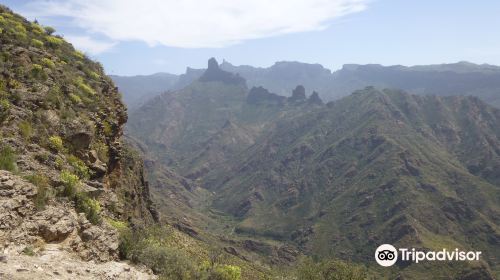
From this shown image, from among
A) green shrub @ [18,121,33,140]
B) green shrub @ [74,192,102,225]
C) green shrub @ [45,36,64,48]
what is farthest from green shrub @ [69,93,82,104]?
green shrub @ [74,192,102,225]

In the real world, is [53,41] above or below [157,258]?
above

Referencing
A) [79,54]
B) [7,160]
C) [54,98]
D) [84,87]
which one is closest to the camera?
[7,160]

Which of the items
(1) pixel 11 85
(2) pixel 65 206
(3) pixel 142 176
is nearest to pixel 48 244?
(2) pixel 65 206

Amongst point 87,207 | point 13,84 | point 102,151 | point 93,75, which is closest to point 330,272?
point 102,151

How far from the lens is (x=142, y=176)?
5966cm

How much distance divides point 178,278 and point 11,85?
18.7m

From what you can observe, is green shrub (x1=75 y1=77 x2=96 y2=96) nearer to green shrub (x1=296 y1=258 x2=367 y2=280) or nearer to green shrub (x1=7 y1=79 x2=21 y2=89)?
green shrub (x1=7 y1=79 x2=21 y2=89)

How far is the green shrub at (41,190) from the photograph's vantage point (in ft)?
60.8

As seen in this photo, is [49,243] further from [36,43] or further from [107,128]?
[36,43]

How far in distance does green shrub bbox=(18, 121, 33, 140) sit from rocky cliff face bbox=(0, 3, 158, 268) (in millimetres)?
54

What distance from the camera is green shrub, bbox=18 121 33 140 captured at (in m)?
25.3

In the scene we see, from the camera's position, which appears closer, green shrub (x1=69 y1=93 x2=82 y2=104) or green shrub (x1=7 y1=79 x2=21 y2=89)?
green shrub (x1=7 y1=79 x2=21 y2=89)

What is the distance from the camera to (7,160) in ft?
66.7

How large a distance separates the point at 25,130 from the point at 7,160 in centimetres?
569
